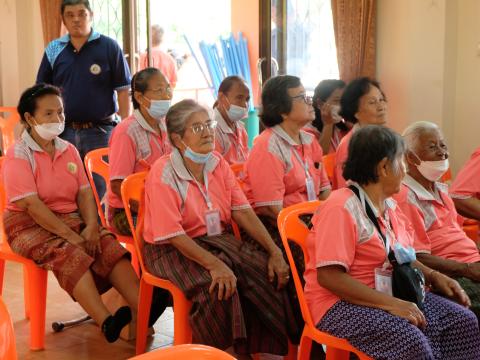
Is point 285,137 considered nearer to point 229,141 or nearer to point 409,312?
point 229,141

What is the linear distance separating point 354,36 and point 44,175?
276 cm

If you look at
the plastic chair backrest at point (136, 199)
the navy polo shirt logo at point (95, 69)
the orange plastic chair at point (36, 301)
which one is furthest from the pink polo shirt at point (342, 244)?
the navy polo shirt logo at point (95, 69)

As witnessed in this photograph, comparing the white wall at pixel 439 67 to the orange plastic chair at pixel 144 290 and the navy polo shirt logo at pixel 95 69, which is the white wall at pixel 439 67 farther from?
the orange plastic chair at pixel 144 290

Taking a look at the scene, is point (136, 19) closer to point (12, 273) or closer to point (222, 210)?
point (12, 273)

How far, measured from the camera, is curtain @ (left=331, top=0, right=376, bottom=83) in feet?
17.4

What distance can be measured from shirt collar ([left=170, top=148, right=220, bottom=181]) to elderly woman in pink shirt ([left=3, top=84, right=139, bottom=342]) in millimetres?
574

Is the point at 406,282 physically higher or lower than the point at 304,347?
higher

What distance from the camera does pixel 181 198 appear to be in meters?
3.05

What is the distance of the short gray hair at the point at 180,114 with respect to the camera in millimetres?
3164

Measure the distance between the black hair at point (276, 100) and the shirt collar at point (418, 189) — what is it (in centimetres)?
74

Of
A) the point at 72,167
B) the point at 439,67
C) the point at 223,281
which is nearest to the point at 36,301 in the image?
the point at 72,167

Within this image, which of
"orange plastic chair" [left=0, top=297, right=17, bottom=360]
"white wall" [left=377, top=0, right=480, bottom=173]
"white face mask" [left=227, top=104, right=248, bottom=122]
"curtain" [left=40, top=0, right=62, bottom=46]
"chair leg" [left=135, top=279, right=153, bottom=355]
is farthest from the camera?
"curtain" [left=40, top=0, right=62, bottom=46]

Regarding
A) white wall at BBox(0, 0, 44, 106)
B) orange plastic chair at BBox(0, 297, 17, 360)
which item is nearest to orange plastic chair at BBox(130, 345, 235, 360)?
orange plastic chair at BBox(0, 297, 17, 360)

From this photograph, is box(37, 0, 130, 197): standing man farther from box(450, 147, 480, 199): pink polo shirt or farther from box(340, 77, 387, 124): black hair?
box(450, 147, 480, 199): pink polo shirt
